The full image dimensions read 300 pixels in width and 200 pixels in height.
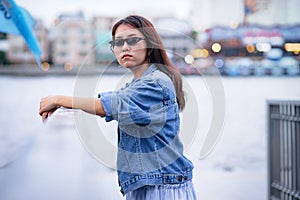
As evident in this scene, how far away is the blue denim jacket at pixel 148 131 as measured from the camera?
1135 mm

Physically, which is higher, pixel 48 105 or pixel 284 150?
pixel 48 105

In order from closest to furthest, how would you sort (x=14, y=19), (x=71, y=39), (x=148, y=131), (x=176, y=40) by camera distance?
(x=148, y=131)
(x=176, y=40)
(x=14, y=19)
(x=71, y=39)

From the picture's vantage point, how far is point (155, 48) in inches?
51.3

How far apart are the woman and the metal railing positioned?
1.65 m

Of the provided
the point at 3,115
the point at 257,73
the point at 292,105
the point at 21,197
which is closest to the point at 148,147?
the point at 292,105

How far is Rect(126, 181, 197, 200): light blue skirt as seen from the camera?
4.10 feet

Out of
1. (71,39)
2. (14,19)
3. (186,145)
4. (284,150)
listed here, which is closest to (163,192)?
(186,145)

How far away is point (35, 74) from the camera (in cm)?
3459

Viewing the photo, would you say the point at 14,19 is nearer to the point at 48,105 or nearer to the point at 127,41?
the point at 127,41

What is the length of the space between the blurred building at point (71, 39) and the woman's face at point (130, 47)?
21267 mm

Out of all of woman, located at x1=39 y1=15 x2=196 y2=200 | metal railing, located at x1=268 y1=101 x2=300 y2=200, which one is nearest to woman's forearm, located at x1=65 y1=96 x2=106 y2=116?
woman, located at x1=39 y1=15 x2=196 y2=200

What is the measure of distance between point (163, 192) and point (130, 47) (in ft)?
1.27

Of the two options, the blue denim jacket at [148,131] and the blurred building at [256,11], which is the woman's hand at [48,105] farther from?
the blurred building at [256,11]

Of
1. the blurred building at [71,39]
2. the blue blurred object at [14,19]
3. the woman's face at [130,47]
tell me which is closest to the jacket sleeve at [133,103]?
the woman's face at [130,47]
